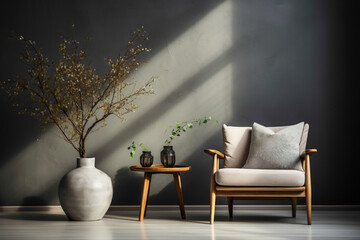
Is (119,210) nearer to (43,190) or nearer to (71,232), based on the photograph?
(43,190)

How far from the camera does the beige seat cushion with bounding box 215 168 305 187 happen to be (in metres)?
3.44

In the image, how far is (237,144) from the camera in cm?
404

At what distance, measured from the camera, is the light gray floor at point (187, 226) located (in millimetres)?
3104

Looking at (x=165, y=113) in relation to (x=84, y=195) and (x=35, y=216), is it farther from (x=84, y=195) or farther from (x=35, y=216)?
(x=35, y=216)

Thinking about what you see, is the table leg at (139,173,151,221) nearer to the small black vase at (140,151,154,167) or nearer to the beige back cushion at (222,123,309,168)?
the small black vase at (140,151,154,167)

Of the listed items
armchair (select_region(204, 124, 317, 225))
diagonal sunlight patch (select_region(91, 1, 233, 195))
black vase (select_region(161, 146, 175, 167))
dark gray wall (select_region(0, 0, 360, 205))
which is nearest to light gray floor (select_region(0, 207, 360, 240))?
armchair (select_region(204, 124, 317, 225))

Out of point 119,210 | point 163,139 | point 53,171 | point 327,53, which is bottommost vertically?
point 119,210

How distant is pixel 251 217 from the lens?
3980 millimetres

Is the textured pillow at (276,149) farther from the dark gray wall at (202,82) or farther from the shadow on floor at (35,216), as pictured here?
the shadow on floor at (35,216)

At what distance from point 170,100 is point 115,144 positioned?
747 millimetres

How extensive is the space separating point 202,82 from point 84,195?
1.73m

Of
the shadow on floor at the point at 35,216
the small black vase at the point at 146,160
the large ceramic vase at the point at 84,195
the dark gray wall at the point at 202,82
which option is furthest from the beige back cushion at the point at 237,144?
the shadow on floor at the point at 35,216

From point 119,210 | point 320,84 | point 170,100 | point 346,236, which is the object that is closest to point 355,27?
point 320,84

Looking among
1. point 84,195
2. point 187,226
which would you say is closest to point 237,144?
point 187,226
